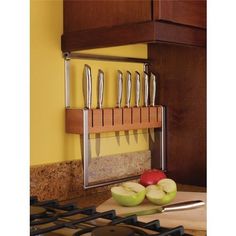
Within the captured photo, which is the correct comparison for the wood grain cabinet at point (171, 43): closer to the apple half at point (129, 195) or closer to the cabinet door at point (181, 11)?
the cabinet door at point (181, 11)

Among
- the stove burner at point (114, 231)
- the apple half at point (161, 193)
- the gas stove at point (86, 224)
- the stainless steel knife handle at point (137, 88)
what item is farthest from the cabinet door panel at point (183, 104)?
the stove burner at point (114, 231)

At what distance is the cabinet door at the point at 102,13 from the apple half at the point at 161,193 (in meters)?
0.44

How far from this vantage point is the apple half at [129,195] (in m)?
1.18

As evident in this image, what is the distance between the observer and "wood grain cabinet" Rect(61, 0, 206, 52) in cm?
119

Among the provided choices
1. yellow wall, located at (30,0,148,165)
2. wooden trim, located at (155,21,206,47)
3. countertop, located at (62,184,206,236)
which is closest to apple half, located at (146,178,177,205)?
countertop, located at (62,184,206,236)

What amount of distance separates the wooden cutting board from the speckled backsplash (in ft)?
0.52

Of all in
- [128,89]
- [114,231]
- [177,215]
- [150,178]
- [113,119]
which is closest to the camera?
[114,231]

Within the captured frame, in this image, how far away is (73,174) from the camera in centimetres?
139

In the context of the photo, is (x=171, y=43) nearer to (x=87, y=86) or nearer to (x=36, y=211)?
(x=87, y=86)

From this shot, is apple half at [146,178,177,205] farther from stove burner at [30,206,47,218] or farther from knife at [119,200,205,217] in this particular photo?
stove burner at [30,206,47,218]

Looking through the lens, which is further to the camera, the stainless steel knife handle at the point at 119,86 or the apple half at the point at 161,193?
the stainless steel knife handle at the point at 119,86

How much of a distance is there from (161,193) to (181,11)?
0.49m

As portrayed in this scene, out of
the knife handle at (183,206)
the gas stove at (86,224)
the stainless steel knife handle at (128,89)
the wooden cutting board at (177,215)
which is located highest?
the stainless steel knife handle at (128,89)

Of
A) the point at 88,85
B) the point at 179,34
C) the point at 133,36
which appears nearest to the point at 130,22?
the point at 133,36
